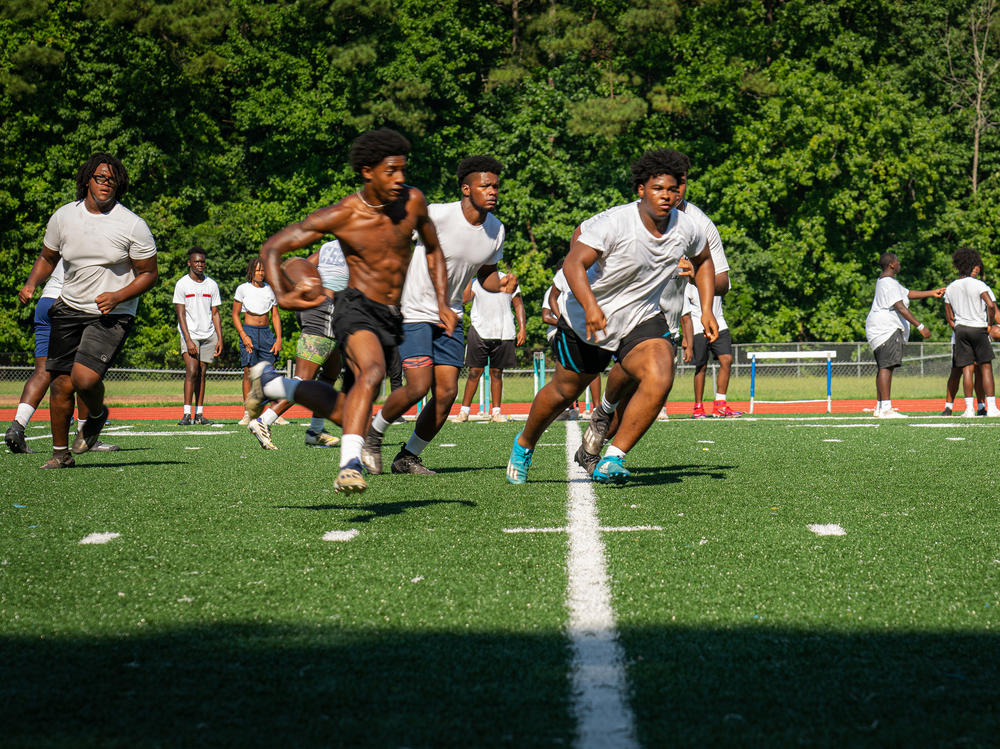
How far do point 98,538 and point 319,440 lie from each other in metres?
5.26

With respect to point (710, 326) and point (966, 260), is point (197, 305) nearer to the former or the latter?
point (710, 326)

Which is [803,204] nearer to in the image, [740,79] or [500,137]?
[740,79]

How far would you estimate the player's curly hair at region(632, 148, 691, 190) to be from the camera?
646 centimetres

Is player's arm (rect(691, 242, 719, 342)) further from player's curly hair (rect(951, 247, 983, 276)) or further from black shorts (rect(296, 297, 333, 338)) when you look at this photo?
player's curly hair (rect(951, 247, 983, 276))

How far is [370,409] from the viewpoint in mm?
5555

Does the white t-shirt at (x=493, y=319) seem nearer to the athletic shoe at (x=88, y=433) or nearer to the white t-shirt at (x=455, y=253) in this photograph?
the athletic shoe at (x=88, y=433)

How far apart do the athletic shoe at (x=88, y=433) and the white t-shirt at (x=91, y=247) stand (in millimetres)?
1490

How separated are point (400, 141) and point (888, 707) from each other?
4082 mm

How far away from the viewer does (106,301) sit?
7.89m

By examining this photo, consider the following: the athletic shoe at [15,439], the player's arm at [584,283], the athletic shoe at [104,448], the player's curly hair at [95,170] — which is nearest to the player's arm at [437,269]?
the player's arm at [584,283]

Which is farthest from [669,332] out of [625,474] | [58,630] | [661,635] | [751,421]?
[751,421]

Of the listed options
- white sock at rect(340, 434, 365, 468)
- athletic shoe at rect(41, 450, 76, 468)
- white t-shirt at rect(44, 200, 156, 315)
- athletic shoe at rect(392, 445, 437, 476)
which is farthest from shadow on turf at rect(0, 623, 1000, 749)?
athletic shoe at rect(41, 450, 76, 468)

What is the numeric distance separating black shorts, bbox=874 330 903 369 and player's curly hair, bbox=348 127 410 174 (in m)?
10.8

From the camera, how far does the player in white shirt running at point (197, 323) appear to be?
49.8 feet
